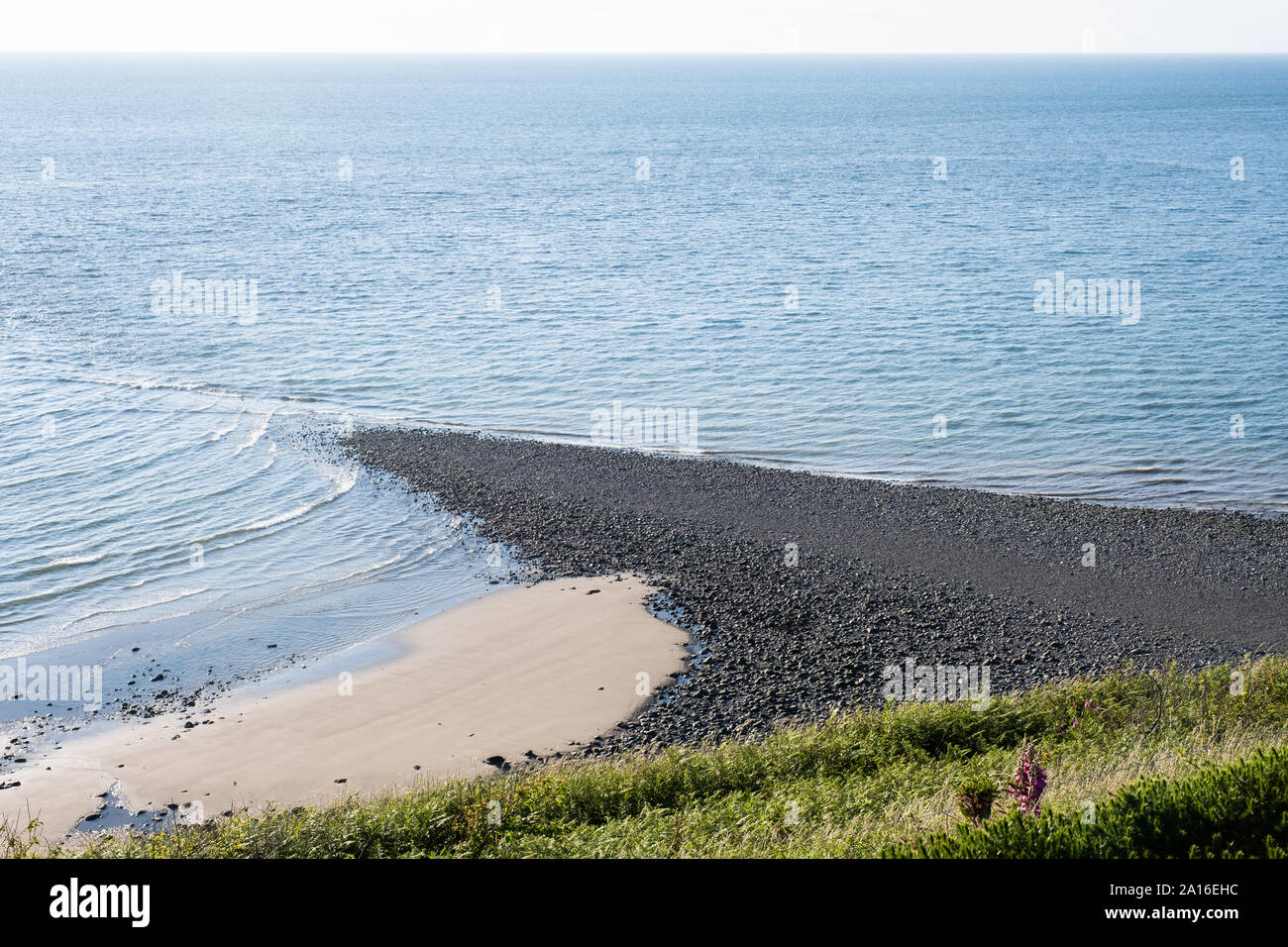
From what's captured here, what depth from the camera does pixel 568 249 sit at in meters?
67.3

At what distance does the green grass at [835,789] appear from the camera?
34.0 feet

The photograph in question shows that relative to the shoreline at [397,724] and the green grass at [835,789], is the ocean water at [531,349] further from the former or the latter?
the green grass at [835,789]


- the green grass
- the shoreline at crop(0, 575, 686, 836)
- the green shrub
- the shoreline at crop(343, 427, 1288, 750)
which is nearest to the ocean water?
the shoreline at crop(0, 575, 686, 836)

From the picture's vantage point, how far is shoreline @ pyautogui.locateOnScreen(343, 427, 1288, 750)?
64.3ft

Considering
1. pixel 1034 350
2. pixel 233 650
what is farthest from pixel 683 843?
pixel 1034 350

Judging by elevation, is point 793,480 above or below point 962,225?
below

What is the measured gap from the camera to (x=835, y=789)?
13125 mm

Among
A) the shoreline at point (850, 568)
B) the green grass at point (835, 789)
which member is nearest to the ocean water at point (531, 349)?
the shoreline at point (850, 568)

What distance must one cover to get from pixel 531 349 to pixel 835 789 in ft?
117

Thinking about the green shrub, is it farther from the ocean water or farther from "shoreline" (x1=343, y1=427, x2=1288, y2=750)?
the ocean water

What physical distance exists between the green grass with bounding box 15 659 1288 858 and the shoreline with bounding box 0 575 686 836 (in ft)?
5.83

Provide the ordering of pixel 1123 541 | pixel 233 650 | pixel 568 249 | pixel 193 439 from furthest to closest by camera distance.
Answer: pixel 568 249, pixel 193 439, pixel 1123 541, pixel 233 650
